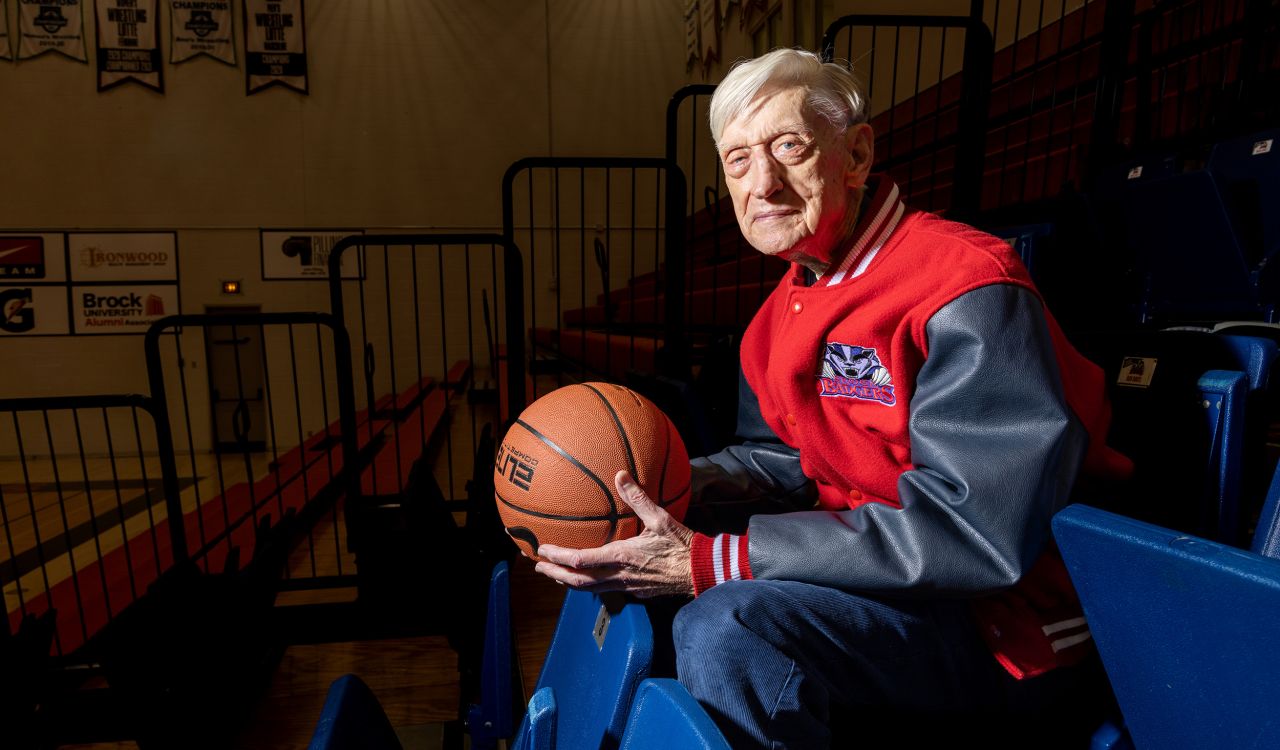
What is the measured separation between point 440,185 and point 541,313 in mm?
1968

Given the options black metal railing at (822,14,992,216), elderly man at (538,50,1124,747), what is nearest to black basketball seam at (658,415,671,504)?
elderly man at (538,50,1124,747)

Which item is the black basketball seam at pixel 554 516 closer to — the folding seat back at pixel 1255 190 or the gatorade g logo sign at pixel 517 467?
the gatorade g logo sign at pixel 517 467

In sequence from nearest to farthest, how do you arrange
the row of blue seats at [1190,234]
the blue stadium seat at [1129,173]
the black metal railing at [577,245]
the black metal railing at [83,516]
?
the row of blue seats at [1190,234] < the blue stadium seat at [1129,173] < the black metal railing at [83,516] < the black metal railing at [577,245]

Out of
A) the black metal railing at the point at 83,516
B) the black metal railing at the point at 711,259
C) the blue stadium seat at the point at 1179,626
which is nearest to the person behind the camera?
the blue stadium seat at the point at 1179,626

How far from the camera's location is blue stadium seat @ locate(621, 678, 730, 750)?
21.7 inches

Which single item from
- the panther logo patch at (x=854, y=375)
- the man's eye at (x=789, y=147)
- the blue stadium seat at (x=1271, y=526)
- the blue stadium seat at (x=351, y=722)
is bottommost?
the blue stadium seat at (x=351, y=722)

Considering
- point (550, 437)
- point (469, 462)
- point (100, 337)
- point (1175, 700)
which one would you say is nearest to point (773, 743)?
point (1175, 700)

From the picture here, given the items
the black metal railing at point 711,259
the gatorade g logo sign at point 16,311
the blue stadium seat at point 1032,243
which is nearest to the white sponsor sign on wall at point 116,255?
the gatorade g logo sign at point 16,311

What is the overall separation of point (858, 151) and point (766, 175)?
0.17 metres

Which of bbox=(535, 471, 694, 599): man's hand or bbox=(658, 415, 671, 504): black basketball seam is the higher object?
bbox=(658, 415, 671, 504): black basketball seam

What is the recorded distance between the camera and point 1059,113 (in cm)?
397

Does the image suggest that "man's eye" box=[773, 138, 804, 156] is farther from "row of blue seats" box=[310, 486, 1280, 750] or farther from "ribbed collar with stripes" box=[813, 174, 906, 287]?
"row of blue seats" box=[310, 486, 1280, 750]

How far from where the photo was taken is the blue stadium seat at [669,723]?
55 centimetres

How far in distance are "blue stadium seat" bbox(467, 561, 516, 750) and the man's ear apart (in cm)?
107
